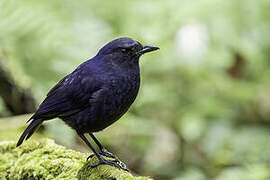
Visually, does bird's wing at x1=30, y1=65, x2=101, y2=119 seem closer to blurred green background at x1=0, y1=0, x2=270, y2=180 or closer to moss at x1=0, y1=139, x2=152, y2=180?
moss at x1=0, y1=139, x2=152, y2=180

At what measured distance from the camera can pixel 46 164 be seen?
11.0 feet

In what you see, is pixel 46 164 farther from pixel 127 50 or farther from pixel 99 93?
pixel 127 50

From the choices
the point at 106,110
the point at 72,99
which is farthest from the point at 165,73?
the point at 106,110

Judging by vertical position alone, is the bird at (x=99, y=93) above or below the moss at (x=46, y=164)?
above

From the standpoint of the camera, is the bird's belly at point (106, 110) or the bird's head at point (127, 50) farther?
the bird's head at point (127, 50)

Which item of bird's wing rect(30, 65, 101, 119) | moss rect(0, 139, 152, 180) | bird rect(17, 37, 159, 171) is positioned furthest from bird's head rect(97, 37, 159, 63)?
moss rect(0, 139, 152, 180)

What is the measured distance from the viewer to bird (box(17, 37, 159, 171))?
10.8ft

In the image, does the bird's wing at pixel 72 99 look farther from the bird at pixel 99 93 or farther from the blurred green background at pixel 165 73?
the blurred green background at pixel 165 73

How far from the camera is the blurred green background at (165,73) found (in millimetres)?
5301

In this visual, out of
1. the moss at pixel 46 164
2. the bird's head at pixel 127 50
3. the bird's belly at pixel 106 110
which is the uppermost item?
the bird's head at pixel 127 50

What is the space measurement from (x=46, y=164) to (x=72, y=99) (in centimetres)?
50

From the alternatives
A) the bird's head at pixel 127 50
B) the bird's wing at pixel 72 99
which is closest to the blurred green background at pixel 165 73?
the bird's wing at pixel 72 99

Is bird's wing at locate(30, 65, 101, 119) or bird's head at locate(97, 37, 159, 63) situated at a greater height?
bird's head at locate(97, 37, 159, 63)

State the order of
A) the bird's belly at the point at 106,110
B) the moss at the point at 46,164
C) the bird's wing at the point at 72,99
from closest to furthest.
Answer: the moss at the point at 46,164, the bird's belly at the point at 106,110, the bird's wing at the point at 72,99
